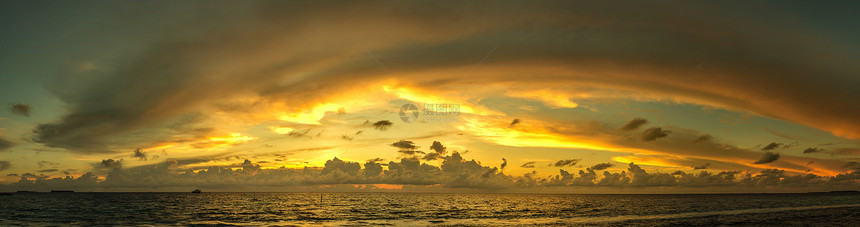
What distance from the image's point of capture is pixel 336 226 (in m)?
72.8

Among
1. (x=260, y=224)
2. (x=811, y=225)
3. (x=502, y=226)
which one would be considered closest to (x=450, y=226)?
(x=502, y=226)

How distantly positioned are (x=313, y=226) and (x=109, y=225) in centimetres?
3529

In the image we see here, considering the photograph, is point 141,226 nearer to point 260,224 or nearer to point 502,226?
point 260,224

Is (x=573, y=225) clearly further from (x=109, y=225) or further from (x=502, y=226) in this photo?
(x=109, y=225)

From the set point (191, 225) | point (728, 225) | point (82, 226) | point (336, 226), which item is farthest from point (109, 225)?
point (728, 225)

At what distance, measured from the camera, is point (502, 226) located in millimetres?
A: 71500

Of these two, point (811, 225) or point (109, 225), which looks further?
point (109, 225)

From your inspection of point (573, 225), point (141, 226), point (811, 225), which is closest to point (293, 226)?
point (141, 226)

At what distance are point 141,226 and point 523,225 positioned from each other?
6024 centimetres

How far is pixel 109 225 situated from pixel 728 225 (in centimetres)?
9900

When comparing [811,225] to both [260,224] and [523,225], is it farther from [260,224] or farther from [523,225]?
[260,224]

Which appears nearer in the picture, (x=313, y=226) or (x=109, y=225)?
(x=313, y=226)

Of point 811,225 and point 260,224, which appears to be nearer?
point 811,225

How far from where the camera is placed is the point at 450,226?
71.0 meters
